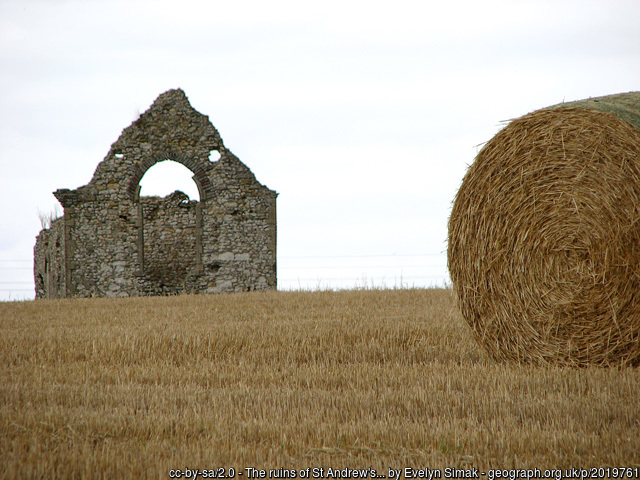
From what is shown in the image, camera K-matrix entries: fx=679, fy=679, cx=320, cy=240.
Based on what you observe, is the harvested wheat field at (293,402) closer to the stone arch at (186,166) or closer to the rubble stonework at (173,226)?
the rubble stonework at (173,226)

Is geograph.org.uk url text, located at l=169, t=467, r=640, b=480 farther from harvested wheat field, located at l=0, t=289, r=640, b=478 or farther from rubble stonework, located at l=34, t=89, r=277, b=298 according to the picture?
rubble stonework, located at l=34, t=89, r=277, b=298

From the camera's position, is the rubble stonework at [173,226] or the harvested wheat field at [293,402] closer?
the harvested wheat field at [293,402]

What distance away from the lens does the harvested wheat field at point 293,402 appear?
355 centimetres

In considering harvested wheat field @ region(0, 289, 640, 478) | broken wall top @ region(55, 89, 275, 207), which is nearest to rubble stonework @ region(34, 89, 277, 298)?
broken wall top @ region(55, 89, 275, 207)

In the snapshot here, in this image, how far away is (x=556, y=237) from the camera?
597cm

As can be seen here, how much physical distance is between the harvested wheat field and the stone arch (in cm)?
844

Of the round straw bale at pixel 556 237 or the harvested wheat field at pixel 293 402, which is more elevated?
the round straw bale at pixel 556 237

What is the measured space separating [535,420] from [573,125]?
9.42ft

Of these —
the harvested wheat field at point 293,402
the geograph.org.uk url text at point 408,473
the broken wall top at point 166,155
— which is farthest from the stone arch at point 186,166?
the geograph.org.uk url text at point 408,473

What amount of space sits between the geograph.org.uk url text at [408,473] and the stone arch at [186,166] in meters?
14.0

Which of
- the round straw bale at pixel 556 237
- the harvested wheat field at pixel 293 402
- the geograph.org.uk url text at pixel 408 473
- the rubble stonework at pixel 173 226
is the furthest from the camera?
the rubble stonework at pixel 173 226

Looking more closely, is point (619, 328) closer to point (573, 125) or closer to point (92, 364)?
point (573, 125)

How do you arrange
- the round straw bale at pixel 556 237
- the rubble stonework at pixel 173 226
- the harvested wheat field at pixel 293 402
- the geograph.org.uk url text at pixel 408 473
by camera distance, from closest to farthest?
the geograph.org.uk url text at pixel 408 473
the harvested wheat field at pixel 293 402
the round straw bale at pixel 556 237
the rubble stonework at pixel 173 226

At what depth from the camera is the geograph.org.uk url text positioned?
3.26 metres
